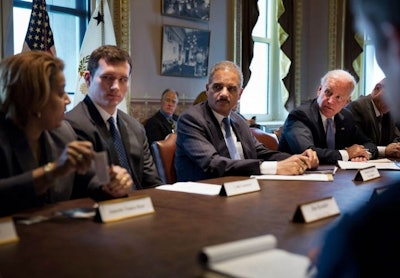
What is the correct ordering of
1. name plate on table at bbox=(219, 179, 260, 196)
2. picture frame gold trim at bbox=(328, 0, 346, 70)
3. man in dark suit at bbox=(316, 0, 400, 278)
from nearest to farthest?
man in dark suit at bbox=(316, 0, 400, 278) → name plate on table at bbox=(219, 179, 260, 196) → picture frame gold trim at bbox=(328, 0, 346, 70)

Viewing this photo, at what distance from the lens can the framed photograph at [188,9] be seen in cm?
655

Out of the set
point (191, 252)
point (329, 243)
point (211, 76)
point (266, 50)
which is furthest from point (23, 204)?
point (266, 50)

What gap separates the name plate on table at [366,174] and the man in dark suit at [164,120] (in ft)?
12.4

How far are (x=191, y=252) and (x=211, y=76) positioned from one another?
86.2 inches

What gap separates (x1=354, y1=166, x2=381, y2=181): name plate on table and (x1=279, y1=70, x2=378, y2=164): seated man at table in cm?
101

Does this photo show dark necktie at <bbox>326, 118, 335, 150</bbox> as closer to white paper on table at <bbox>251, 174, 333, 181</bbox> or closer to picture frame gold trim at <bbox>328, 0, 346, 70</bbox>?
white paper on table at <bbox>251, 174, 333, 181</bbox>

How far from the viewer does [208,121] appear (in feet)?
10.1

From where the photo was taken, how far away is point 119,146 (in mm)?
2578

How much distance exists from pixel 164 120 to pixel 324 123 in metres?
2.85

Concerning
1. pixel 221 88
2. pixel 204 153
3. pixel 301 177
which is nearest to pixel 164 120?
pixel 221 88

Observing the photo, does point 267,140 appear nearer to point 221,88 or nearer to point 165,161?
point 221,88

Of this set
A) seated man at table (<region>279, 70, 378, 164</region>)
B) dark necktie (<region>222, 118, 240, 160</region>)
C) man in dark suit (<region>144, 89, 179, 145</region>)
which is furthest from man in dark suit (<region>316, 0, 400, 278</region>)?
man in dark suit (<region>144, 89, 179, 145</region>)

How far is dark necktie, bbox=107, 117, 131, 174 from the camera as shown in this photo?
101 inches

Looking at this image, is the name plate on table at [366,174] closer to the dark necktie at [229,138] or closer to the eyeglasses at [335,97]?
the dark necktie at [229,138]
